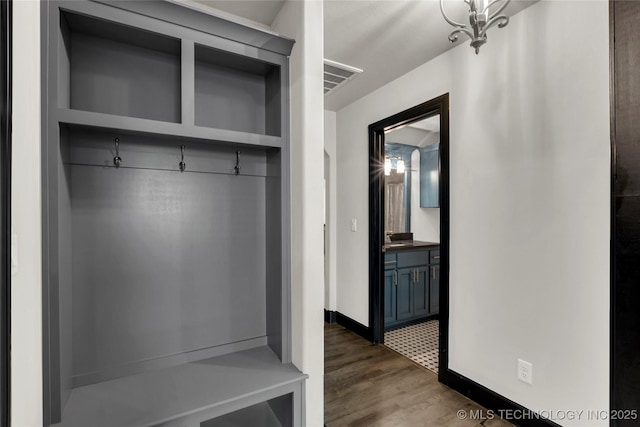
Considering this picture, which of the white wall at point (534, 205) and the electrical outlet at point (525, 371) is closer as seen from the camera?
the white wall at point (534, 205)

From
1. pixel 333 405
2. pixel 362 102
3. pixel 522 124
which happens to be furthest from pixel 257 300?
pixel 362 102

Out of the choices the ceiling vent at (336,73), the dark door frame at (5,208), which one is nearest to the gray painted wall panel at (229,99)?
the dark door frame at (5,208)

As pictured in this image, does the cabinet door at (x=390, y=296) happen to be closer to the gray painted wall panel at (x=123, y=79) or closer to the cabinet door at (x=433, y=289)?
the cabinet door at (x=433, y=289)

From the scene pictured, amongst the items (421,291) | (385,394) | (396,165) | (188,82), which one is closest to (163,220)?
(188,82)

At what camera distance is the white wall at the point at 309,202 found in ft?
4.61

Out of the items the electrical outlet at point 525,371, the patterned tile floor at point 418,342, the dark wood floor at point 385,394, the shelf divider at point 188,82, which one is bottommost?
the patterned tile floor at point 418,342

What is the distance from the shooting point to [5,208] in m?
0.78

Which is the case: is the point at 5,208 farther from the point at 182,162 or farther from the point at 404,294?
the point at 404,294

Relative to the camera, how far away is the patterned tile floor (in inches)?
107

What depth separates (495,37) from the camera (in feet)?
6.42

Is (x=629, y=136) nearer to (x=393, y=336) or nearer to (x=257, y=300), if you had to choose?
(x=257, y=300)

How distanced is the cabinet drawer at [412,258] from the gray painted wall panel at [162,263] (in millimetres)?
2100

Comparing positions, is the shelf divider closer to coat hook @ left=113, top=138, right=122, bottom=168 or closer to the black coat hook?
the black coat hook

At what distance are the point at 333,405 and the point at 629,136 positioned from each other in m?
2.12
